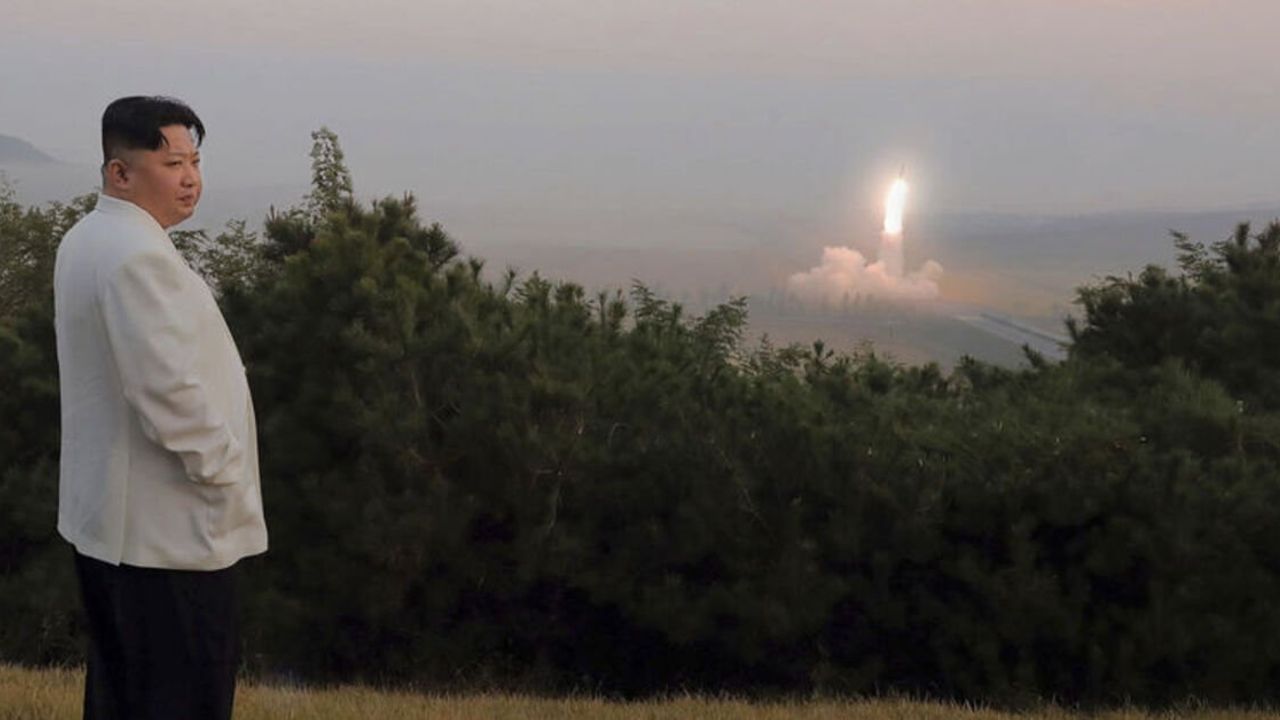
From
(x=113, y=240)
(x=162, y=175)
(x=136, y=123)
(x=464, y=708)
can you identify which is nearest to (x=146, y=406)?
(x=113, y=240)

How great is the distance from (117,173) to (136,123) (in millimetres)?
128

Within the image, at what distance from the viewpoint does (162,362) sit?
3.20 m

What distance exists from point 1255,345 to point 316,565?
773cm

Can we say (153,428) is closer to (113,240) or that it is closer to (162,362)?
(162,362)

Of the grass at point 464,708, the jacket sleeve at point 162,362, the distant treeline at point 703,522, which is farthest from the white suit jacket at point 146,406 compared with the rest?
the distant treeline at point 703,522

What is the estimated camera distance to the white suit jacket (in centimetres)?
323

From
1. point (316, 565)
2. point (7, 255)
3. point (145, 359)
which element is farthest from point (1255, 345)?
point (7, 255)

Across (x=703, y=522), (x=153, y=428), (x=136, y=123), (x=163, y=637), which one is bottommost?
(x=703, y=522)

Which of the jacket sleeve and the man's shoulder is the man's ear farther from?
the jacket sleeve

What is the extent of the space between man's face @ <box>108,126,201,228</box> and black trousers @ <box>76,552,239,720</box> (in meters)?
0.86

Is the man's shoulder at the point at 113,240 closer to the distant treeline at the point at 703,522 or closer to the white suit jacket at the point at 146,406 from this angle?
the white suit jacket at the point at 146,406

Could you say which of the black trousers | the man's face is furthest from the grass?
the man's face

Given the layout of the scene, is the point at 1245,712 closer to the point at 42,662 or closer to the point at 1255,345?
the point at 1255,345

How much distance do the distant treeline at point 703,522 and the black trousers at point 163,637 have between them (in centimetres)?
447
